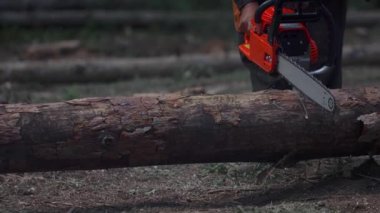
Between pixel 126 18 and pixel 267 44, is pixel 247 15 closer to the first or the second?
pixel 267 44

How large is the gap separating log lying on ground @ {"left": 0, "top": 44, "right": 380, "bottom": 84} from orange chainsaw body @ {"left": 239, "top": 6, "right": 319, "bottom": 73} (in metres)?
4.32

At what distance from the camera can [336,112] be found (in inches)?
166

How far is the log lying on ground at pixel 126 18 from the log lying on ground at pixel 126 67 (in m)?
2.80

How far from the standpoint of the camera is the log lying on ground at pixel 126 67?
880 centimetres

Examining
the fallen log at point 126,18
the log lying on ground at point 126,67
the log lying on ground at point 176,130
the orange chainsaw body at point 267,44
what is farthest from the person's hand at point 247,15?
the fallen log at point 126,18

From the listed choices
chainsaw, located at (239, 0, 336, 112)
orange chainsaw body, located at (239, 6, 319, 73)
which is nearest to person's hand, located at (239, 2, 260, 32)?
orange chainsaw body, located at (239, 6, 319, 73)

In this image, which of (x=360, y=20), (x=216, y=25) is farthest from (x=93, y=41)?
(x=360, y=20)

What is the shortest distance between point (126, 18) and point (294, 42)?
812 centimetres

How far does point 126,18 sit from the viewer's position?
1215 centimetres

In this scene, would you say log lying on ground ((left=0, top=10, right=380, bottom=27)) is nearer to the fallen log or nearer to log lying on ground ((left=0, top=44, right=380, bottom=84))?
the fallen log

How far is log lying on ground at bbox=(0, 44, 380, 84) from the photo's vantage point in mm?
8797

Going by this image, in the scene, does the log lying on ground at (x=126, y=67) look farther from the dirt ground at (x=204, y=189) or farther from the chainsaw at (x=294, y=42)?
the chainsaw at (x=294, y=42)

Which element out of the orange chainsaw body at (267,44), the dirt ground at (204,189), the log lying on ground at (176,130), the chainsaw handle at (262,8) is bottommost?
the dirt ground at (204,189)

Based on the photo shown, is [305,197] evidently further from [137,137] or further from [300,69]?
[137,137]
